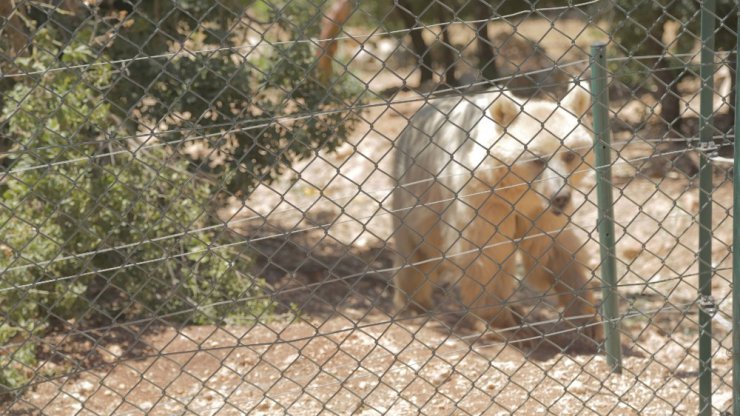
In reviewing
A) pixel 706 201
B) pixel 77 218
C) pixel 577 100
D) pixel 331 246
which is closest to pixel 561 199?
pixel 577 100

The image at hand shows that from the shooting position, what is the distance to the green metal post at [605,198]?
12.6ft

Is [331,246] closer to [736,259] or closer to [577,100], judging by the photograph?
[577,100]

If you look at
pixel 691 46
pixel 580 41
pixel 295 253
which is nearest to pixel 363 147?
pixel 295 253

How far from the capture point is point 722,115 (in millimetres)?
9328

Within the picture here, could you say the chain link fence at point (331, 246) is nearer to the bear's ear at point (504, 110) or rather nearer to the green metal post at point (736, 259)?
the bear's ear at point (504, 110)

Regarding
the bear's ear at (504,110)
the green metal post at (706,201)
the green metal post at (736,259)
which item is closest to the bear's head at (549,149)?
the bear's ear at (504,110)

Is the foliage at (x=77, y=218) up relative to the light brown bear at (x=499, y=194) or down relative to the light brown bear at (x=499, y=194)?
down

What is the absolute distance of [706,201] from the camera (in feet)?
10.9

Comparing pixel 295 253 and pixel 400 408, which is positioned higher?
pixel 400 408

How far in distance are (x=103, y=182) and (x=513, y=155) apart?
227 centimetres

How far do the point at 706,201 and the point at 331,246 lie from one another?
445cm

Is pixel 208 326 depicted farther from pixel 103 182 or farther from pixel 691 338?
pixel 691 338

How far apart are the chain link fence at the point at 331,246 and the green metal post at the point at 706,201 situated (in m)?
0.01

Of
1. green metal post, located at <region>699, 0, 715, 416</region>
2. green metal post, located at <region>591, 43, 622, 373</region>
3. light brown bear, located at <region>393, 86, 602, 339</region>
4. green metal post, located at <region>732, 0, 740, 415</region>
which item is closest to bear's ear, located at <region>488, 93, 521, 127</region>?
light brown bear, located at <region>393, 86, 602, 339</region>
